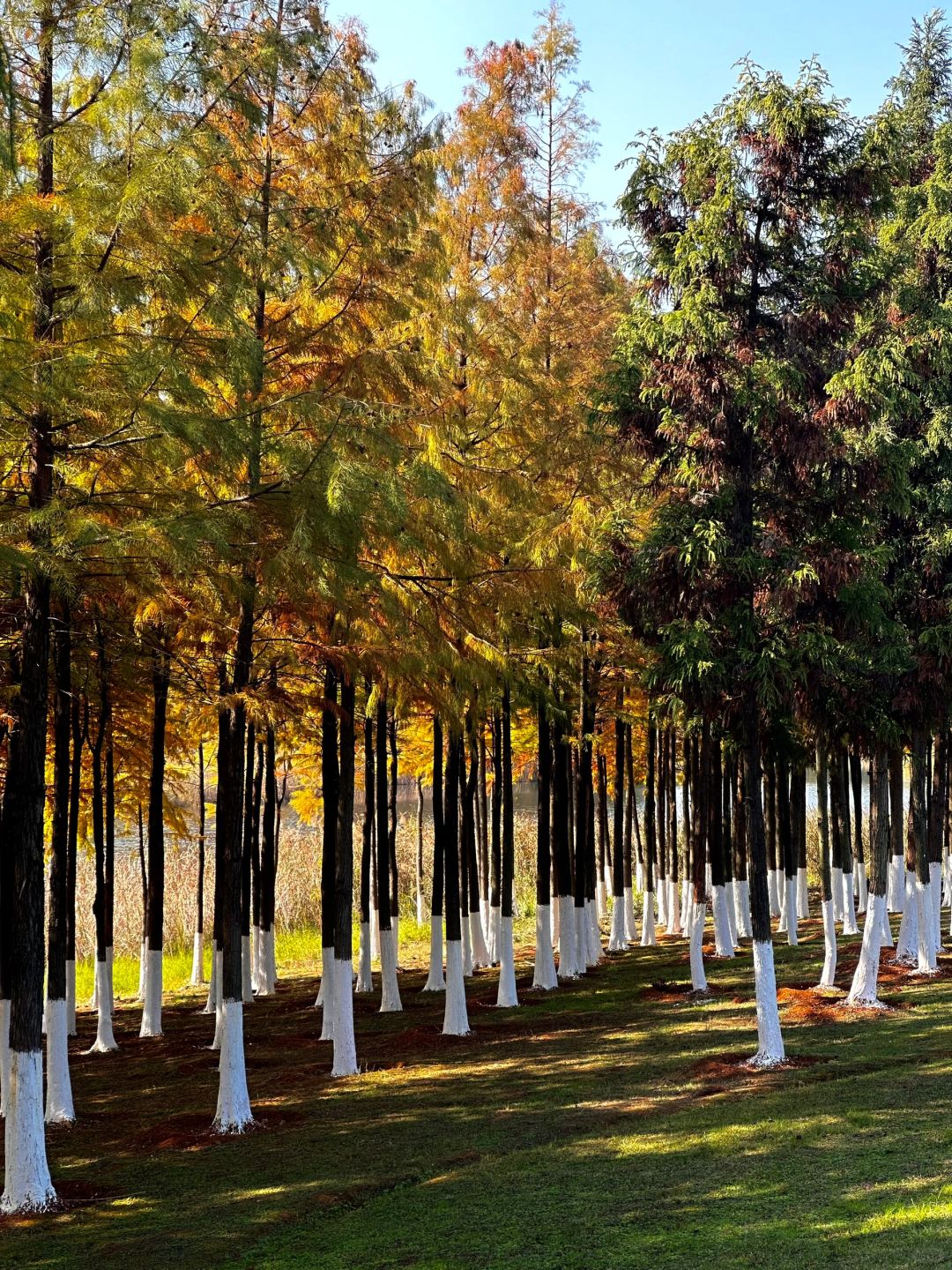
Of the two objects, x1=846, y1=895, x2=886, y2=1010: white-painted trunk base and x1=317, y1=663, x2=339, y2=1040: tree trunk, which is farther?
x1=846, y1=895, x2=886, y2=1010: white-painted trunk base

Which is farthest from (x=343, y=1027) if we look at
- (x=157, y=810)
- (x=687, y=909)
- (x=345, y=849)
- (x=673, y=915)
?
(x=673, y=915)

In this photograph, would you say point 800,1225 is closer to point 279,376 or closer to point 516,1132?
point 516,1132

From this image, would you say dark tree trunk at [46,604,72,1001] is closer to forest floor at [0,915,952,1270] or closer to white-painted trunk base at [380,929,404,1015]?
forest floor at [0,915,952,1270]

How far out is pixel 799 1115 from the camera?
1202 centimetres

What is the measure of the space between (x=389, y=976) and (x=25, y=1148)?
37.5 ft

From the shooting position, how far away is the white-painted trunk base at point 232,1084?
1345 centimetres

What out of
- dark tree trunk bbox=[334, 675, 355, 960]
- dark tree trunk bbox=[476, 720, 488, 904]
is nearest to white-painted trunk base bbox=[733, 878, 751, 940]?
dark tree trunk bbox=[476, 720, 488, 904]

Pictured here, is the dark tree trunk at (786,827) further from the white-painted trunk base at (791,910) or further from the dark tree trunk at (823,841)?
the dark tree trunk at (823,841)

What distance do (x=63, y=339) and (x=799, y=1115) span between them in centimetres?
954

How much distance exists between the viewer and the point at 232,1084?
13531mm

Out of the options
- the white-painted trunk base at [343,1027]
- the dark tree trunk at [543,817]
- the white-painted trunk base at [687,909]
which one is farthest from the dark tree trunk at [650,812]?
the white-painted trunk base at [343,1027]

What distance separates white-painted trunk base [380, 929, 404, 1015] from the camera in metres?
21.5

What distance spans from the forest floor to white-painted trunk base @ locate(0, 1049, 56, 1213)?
24 cm

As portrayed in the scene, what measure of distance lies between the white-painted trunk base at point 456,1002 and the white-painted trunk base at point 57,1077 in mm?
5900
